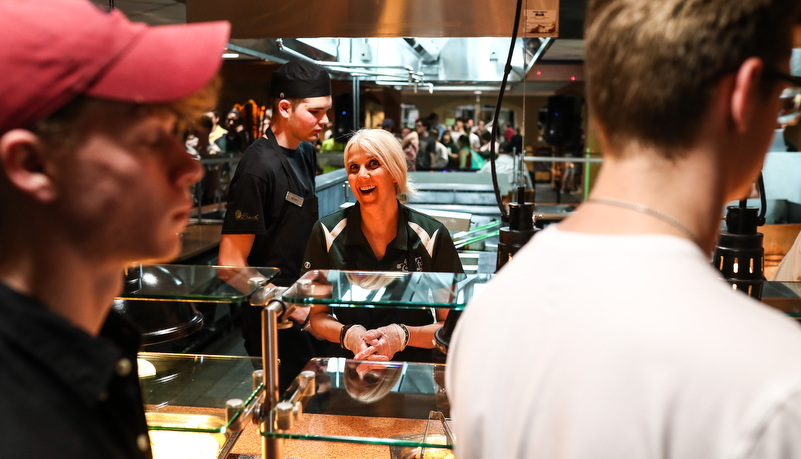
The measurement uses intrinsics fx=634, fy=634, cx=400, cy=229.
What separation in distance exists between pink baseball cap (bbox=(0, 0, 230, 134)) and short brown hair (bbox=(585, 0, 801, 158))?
0.41m

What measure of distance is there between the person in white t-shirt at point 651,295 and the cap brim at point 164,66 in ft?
1.20

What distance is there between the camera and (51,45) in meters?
0.54

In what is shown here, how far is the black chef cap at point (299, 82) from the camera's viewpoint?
2.46m

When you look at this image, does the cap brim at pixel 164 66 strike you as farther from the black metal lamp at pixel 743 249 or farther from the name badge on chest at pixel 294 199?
the name badge on chest at pixel 294 199

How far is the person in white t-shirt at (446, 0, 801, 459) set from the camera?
49 centimetres

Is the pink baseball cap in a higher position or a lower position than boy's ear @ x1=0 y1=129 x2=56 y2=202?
higher

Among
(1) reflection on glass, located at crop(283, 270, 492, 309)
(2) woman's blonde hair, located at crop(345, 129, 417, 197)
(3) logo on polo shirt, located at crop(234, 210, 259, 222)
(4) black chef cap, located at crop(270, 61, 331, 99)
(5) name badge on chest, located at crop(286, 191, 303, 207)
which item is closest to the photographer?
(1) reflection on glass, located at crop(283, 270, 492, 309)

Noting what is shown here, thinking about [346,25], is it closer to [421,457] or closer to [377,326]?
[377,326]

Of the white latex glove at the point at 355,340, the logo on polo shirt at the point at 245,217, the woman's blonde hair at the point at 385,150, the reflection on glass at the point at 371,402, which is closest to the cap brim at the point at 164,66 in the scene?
the reflection on glass at the point at 371,402

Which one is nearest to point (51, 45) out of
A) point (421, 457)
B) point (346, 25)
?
point (421, 457)

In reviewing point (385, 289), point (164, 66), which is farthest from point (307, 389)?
point (164, 66)

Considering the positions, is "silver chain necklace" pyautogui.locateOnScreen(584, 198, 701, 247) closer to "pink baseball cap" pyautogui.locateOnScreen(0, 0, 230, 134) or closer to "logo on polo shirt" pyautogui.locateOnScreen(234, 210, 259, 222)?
"pink baseball cap" pyautogui.locateOnScreen(0, 0, 230, 134)

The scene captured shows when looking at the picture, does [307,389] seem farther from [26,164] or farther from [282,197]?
[282,197]

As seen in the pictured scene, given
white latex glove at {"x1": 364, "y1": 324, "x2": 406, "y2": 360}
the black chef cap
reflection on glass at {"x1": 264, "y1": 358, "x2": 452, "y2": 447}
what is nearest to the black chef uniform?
the black chef cap
